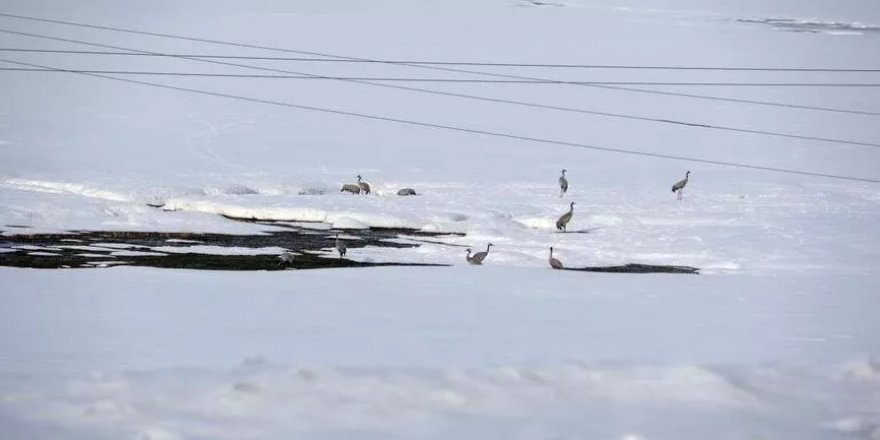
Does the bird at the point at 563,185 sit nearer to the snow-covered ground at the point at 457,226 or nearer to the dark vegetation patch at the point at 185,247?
the snow-covered ground at the point at 457,226

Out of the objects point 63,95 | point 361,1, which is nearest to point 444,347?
point 63,95

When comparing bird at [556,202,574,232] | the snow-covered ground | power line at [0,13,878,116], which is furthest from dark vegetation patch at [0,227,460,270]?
power line at [0,13,878,116]

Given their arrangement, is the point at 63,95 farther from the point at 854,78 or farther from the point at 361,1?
the point at 854,78

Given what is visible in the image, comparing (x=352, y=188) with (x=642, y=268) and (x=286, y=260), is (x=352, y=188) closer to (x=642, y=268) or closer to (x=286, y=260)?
(x=286, y=260)

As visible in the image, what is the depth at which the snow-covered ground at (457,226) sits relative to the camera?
8719 millimetres

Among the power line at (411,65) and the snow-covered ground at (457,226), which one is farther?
the power line at (411,65)

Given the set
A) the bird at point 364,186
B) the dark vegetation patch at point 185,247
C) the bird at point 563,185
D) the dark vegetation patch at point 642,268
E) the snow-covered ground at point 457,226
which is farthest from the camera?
the bird at point 364,186

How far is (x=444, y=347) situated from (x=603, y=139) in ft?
93.9

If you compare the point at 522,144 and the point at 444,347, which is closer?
the point at 444,347

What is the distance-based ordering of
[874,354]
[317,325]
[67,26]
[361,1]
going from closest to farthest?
[874,354], [317,325], [67,26], [361,1]

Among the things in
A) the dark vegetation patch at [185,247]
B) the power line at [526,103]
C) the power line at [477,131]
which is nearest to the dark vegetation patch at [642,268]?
the dark vegetation patch at [185,247]

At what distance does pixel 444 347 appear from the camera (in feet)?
33.3

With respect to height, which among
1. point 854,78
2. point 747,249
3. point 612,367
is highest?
point 854,78

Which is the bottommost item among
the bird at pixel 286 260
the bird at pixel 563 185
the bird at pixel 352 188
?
the bird at pixel 286 260
